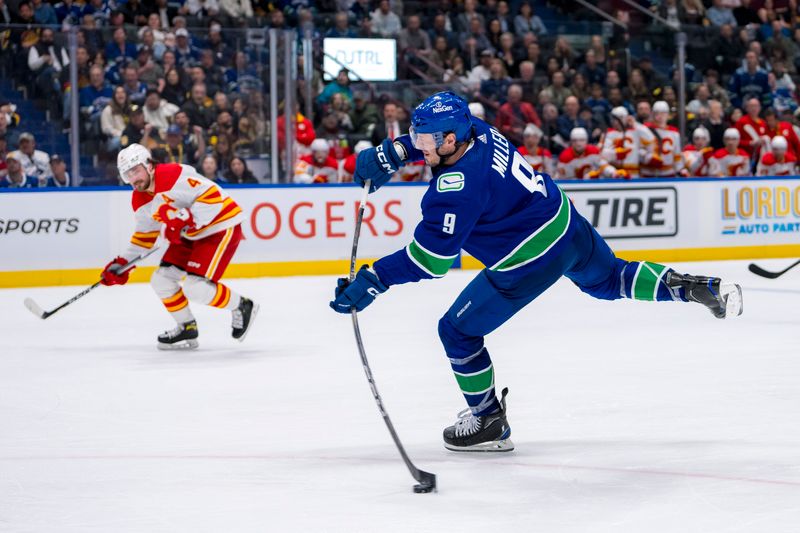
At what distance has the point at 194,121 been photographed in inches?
465

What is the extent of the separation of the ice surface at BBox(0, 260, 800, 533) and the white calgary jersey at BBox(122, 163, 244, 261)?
66 cm

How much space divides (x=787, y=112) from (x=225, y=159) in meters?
6.93

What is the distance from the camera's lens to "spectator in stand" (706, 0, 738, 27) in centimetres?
1727

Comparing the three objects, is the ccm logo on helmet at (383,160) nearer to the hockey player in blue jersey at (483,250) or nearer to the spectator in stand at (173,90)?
the hockey player in blue jersey at (483,250)

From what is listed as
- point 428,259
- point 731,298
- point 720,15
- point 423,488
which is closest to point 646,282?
point 731,298

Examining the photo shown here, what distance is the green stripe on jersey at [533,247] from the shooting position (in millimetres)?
4352

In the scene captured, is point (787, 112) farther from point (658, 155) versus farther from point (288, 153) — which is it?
point (288, 153)

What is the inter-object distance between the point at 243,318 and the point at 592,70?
26.3 ft

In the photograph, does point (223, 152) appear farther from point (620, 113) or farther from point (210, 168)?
point (620, 113)

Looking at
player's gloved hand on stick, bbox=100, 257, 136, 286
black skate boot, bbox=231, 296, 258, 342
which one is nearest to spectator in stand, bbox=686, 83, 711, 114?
black skate boot, bbox=231, 296, 258, 342

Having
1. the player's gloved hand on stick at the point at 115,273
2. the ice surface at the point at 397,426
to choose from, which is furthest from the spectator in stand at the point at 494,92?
the player's gloved hand on stick at the point at 115,273

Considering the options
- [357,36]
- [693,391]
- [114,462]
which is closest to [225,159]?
[357,36]

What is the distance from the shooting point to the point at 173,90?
1183cm

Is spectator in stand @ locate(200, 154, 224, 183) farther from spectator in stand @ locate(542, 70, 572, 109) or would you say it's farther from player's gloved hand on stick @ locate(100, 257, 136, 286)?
player's gloved hand on stick @ locate(100, 257, 136, 286)
